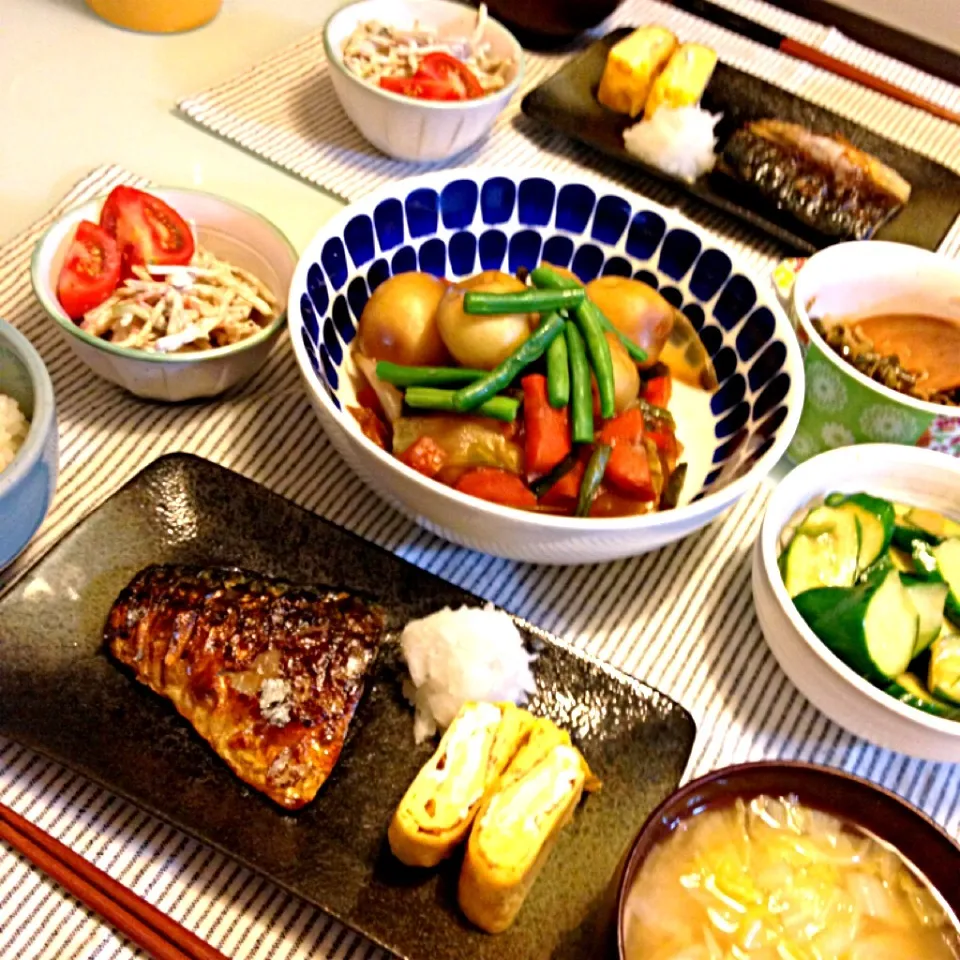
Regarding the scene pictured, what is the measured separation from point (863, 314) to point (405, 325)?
82 centimetres

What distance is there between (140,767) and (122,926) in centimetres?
15

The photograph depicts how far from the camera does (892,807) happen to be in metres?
0.90

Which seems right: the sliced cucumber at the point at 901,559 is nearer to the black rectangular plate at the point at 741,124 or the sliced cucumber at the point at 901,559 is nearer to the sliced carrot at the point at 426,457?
the sliced carrot at the point at 426,457

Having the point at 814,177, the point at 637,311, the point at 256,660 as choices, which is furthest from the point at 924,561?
the point at 814,177

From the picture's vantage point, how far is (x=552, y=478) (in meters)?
1.20

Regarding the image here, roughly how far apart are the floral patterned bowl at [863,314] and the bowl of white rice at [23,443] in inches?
42.3

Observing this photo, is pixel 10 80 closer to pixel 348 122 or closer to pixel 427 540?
pixel 348 122

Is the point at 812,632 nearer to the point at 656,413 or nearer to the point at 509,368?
the point at 656,413

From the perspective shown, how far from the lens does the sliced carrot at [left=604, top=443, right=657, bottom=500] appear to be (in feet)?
3.88

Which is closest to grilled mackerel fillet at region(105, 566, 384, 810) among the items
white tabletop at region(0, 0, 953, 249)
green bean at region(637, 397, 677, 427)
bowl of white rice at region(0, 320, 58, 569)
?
bowl of white rice at region(0, 320, 58, 569)

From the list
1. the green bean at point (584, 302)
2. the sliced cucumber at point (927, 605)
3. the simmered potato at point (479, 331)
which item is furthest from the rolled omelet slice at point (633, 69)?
the sliced cucumber at point (927, 605)

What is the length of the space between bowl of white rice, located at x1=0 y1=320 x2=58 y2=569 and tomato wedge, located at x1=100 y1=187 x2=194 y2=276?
30cm

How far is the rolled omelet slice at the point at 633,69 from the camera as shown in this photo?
1.96 m

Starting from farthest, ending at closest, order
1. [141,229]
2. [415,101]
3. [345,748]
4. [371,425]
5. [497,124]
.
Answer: [497,124], [415,101], [141,229], [371,425], [345,748]
